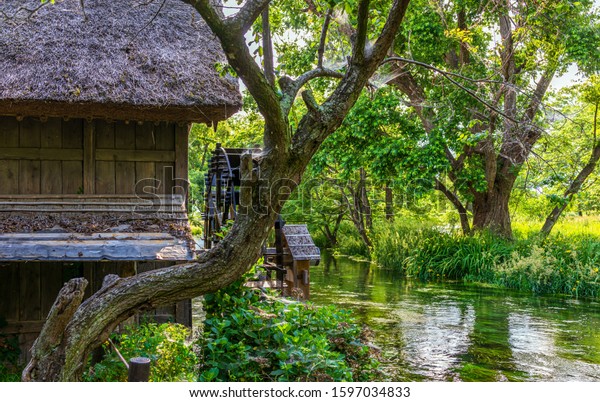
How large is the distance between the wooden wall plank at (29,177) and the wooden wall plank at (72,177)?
28 cm

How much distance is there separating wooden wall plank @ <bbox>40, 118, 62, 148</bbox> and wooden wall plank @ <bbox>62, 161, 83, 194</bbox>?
26 cm

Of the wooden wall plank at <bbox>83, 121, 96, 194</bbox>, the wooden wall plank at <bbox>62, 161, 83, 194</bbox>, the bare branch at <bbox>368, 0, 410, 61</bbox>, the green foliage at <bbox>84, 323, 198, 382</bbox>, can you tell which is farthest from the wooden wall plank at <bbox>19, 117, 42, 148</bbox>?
the bare branch at <bbox>368, 0, 410, 61</bbox>

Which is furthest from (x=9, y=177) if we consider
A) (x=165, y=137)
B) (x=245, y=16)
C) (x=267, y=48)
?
(x=245, y=16)

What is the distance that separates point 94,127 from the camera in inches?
306

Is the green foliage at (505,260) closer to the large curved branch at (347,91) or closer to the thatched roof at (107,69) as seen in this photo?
the thatched roof at (107,69)

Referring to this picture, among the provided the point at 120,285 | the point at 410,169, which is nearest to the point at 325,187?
the point at 410,169

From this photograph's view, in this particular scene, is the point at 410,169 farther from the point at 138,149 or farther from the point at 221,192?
the point at 138,149

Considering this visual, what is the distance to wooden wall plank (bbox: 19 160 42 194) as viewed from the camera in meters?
7.57

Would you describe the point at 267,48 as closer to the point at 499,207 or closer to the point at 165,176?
the point at 165,176

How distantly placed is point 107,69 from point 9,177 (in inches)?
68.1

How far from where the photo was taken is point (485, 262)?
51.8ft

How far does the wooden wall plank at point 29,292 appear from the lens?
7746mm

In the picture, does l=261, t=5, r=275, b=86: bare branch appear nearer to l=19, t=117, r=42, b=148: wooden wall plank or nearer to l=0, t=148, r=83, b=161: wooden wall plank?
l=0, t=148, r=83, b=161: wooden wall plank

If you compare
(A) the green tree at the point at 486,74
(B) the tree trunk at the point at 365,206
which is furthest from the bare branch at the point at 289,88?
(B) the tree trunk at the point at 365,206
